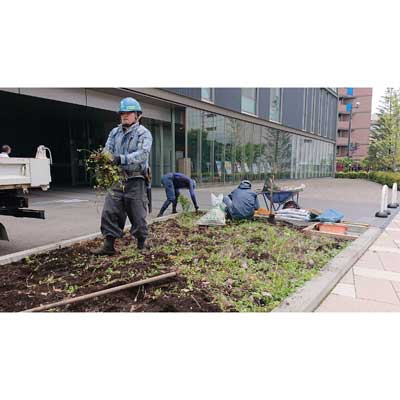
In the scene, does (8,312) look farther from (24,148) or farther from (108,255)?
(24,148)

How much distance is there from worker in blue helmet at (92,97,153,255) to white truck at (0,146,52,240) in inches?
43.0

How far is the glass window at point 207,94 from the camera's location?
16728 millimetres

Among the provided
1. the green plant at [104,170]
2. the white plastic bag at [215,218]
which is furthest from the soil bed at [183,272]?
the green plant at [104,170]

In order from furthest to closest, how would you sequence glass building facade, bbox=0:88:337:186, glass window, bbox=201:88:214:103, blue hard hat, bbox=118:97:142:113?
glass window, bbox=201:88:214:103
glass building facade, bbox=0:88:337:186
blue hard hat, bbox=118:97:142:113

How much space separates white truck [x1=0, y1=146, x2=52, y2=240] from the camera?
4176mm

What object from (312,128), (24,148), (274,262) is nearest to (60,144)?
(24,148)

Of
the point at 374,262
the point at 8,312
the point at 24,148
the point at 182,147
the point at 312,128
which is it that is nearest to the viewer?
the point at 8,312

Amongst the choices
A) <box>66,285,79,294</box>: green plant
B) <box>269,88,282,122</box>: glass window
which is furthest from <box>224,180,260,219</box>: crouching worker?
<box>269,88,282,122</box>: glass window

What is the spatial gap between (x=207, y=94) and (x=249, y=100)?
15.0 ft

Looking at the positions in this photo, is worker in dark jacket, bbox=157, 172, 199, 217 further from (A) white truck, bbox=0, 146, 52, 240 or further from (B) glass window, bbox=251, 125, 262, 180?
(B) glass window, bbox=251, 125, 262, 180

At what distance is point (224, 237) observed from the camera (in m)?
5.43

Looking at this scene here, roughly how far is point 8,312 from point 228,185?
17.2 meters

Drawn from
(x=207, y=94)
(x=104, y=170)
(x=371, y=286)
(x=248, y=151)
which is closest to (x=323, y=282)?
(x=371, y=286)

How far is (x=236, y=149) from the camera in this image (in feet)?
66.1
